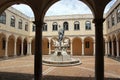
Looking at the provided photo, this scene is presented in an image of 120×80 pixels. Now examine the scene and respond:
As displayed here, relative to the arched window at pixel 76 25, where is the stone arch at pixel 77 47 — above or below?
below

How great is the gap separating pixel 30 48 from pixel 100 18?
92.6ft

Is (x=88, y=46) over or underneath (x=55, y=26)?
underneath

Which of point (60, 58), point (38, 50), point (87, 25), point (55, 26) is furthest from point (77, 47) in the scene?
point (38, 50)

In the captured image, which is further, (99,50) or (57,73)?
(57,73)

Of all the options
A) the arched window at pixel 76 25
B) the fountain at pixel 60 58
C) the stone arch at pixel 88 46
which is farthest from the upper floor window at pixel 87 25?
the fountain at pixel 60 58

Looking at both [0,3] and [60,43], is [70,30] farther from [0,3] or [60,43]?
[0,3]

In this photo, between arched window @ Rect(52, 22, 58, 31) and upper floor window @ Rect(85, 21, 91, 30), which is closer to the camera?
upper floor window @ Rect(85, 21, 91, 30)

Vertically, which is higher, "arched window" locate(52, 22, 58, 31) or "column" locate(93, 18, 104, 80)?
"arched window" locate(52, 22, 58, 31)

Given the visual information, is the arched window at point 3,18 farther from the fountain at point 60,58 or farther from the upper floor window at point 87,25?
the upper floor window at point 87,25

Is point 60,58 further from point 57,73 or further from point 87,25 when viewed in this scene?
point 87,25

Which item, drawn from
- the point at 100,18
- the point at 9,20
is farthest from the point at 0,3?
the point at 9,20

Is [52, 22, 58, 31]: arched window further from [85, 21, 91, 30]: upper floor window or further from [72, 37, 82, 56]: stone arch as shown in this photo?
[85, 21, 91, 30]: upper floor window

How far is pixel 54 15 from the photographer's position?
32.7 meters

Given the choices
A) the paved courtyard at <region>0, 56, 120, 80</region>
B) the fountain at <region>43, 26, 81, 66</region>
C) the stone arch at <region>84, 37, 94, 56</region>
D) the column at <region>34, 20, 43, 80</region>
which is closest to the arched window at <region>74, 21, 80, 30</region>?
the stone arch at <region>84, 37, 94, 56</region>
